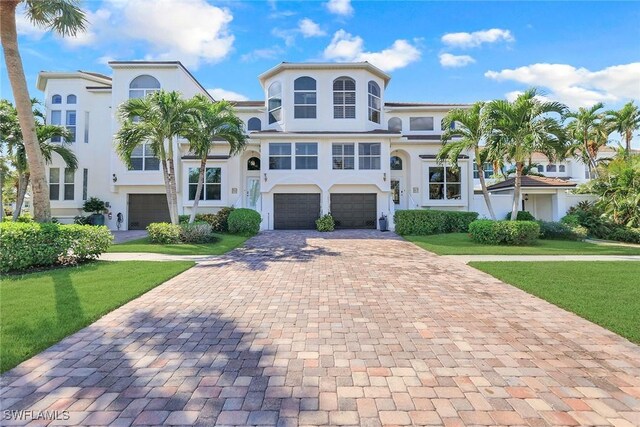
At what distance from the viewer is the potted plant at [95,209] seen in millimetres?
19938

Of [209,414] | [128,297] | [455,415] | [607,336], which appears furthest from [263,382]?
[607,336]

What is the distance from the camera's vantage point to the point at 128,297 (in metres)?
6.04

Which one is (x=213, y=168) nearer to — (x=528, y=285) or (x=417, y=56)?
(x=417, y=56)

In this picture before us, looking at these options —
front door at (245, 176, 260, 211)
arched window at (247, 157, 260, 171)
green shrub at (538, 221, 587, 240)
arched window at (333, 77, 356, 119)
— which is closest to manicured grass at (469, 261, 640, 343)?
green shrub at (538, 221, 587, 240)

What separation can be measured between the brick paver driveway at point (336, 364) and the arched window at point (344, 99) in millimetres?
16177

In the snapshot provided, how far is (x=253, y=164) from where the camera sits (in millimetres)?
21688

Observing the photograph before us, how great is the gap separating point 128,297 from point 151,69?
771 inches

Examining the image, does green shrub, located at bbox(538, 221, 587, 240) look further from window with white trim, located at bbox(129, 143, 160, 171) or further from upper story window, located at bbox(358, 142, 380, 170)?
window with white trim, located at bbox(129, 143, 160, 171)

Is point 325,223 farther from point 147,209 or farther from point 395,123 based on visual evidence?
point 147,209

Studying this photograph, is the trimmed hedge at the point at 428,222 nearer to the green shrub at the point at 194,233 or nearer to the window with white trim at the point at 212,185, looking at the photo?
the green shrub at the point at 194,233

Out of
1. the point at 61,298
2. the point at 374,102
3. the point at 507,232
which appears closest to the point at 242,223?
the point at 61,298

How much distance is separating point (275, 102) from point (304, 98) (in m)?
2.17

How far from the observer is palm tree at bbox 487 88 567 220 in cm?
1308

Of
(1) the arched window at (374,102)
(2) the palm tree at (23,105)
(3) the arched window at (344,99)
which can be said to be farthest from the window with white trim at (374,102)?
(2) the palm tree at (23,105)
